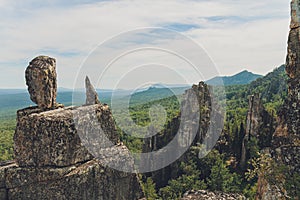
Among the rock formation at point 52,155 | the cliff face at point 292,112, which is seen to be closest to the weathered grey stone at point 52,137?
the rock formation at point 52,155

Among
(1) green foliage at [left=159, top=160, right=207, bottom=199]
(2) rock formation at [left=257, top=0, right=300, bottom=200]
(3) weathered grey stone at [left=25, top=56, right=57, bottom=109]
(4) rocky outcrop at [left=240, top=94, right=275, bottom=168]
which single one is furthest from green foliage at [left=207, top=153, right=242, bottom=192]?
(3) weathered grey stone at [left=25, top=56, right=57, bottom=109]

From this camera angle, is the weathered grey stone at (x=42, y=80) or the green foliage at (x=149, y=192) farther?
the green foliage at (x=149, y=192)

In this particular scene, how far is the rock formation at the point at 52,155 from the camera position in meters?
15.0

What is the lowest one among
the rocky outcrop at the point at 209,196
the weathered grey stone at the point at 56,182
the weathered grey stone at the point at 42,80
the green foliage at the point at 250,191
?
the green foliage at the point at 250,191

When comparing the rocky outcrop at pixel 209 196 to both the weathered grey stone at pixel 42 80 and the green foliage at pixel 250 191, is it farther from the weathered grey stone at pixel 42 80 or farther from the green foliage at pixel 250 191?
the weathered grey stone at pixel 42 80

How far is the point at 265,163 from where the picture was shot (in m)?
13.5

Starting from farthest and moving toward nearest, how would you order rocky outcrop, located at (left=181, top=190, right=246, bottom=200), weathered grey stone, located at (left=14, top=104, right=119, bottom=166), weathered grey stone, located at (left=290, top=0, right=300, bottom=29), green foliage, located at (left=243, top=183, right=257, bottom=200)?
1. green foliage, located at (left=243, top=183, right=257, bottom=200)
2. rocky outcrop, located at (left=181, top=190, right=246, bottom=200)
3. weathered grey stone, located at (left=14, top=104, right=119, bottom=166)
4. weathered grey stone, located at (left=290, top=0, right=300, bottom=29)

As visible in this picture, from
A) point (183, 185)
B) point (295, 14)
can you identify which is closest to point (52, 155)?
point (295, 14)

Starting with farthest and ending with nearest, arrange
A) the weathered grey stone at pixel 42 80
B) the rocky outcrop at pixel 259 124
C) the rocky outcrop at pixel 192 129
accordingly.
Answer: the rocky outcrop at pixel 259 124, the rocky outcrop at pixel 192 129, the weathered grey stone at pixel 42 80

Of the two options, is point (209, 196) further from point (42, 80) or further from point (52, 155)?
point (42, 80)

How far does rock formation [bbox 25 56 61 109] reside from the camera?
603 inches

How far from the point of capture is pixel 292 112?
1324 centimetres

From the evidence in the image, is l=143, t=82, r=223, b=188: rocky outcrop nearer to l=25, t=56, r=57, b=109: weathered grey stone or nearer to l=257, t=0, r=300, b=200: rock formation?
l=25, t=56, r=57, b=109: weathered grey stone

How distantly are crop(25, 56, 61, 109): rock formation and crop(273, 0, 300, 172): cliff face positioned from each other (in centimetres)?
1046
